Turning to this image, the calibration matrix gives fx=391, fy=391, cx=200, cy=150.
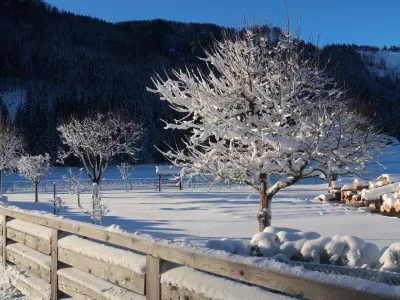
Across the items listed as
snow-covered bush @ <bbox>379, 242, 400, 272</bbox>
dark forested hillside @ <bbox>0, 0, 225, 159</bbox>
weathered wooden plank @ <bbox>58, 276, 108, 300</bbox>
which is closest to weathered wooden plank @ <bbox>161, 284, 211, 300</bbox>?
weathered wooden plank @ <bbox>58, 276, 108, 300</bbox>

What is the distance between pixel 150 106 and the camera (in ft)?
A: 297

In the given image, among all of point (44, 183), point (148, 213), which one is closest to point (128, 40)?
point (44, 183)

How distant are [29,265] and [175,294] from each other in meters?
2.88

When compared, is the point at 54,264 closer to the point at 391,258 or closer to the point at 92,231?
the point at 92,231

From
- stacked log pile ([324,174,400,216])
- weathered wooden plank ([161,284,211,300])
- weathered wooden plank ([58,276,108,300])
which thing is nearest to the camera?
weathered wooden plank ([161,284,211,300])

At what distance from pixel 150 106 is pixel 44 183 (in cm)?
5277

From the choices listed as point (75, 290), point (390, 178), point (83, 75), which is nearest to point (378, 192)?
point (390, 178)

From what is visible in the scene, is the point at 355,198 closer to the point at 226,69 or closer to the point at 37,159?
the point at 226,69

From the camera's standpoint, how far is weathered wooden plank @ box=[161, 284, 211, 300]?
2.46 metres

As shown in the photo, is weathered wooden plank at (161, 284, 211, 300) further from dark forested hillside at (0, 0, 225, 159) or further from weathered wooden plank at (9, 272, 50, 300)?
dark forested hillside at (0, 0, 225, 159)

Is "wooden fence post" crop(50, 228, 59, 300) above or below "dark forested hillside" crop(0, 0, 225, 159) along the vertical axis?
below

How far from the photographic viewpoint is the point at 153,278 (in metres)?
2.76

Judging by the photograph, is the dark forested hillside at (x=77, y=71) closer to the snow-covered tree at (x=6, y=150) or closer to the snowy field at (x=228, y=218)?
the snow-covered tree at (x=6, y=150)

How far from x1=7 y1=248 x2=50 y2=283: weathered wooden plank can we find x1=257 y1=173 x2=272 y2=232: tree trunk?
462cm
